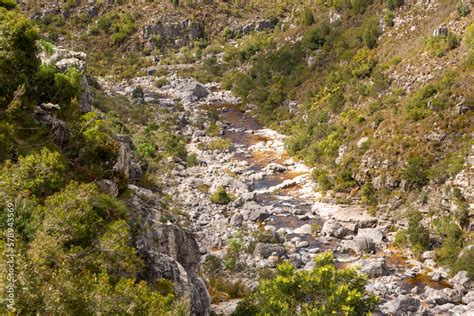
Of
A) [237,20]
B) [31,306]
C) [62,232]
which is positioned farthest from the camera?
[237,20]

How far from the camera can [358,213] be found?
3191 cm

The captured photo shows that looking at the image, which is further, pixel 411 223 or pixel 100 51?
pixel 100 51

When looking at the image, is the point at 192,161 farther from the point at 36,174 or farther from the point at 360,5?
the point at 36,174

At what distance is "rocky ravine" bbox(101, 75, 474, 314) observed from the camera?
23.0 metres

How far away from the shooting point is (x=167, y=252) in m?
15.6

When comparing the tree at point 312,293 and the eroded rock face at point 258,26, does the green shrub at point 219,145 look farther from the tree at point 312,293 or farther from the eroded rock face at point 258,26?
the eroded rock face at point 258,26

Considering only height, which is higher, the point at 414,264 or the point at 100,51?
the point at 100,51

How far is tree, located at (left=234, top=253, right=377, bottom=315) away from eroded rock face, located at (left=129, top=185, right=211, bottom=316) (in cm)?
213

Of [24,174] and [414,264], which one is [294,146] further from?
[24,174]

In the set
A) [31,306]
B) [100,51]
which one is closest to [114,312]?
[31,306]

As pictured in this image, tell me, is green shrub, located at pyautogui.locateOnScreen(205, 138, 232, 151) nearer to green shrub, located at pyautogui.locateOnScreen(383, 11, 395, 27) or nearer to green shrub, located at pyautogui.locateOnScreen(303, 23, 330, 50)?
green shrub, located at pyautogui.locateOnScreen(303, 23, 330, 50)

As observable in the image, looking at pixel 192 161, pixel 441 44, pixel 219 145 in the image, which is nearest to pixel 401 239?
pixel 441 44

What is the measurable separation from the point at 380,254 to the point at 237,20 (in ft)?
251

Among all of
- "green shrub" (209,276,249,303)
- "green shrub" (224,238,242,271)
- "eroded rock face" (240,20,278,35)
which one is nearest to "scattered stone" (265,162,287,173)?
"green shrub" (224,238,242,271)
